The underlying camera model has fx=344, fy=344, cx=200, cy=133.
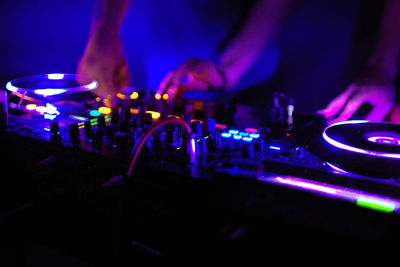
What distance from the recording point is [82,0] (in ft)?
10.1

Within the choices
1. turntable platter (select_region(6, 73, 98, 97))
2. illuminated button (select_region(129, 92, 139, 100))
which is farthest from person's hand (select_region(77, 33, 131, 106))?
illuminated button (select_region(129, 92, 139, 100))

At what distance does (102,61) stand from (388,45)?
2.29 metres

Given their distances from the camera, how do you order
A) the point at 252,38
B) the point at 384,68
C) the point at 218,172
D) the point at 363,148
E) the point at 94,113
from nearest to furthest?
the point at 218,172
the point at 363,148
the point at 94,113
the point at 384,68
the point at 252,38

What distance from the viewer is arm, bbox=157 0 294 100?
8.23 ft

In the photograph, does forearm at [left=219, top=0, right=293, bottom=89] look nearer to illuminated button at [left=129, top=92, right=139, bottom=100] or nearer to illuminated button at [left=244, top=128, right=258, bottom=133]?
illuminated button at [left=129, top=92, right=139, bottom=100]

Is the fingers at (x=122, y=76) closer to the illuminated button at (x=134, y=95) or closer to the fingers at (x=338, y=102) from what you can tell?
the illuminated button at (x=134, y=95)

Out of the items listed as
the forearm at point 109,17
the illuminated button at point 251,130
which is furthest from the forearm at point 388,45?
the forearm at point 109,17

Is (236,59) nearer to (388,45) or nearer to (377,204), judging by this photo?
(388,45)

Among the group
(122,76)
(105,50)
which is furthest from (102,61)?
(122,76)

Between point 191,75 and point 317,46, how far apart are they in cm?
100

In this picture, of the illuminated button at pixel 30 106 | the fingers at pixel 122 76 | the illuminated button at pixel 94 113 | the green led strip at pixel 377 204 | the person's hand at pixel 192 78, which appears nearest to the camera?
the green led strip at pixel 377 204

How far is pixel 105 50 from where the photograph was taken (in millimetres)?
3125

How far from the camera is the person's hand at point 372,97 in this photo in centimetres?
217

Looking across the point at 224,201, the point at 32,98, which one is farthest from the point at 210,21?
the point at 224,201
